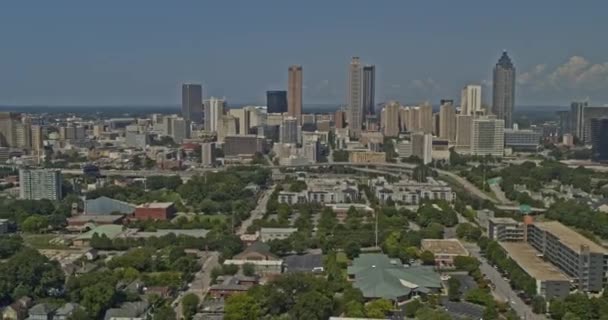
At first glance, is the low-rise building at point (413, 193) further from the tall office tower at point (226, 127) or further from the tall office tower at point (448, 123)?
the tall office tower at point (226, 127)

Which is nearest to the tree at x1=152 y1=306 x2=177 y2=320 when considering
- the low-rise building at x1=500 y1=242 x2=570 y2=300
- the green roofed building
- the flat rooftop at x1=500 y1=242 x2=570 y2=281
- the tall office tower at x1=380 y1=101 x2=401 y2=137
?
the green roofed building

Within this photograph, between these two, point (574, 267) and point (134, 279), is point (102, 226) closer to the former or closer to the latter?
point (134, 279)

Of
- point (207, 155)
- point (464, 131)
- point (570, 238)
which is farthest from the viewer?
point (464, 131)

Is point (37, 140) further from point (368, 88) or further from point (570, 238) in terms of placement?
point (570, 238)

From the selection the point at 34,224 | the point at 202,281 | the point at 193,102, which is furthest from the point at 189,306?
the point at 193,102

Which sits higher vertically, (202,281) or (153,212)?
(153,212)

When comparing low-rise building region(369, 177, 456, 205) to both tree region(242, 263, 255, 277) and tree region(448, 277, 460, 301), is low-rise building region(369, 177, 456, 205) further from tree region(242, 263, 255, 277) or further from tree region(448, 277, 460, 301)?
tree region(448, 277, 460, 301)
